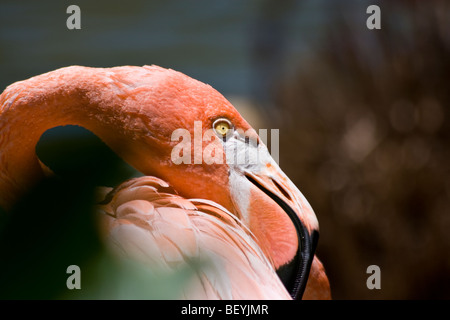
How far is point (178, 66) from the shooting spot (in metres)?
2.89

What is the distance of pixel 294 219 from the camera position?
96 centimetres

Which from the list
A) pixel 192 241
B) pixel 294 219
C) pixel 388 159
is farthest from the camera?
pixel 388 159

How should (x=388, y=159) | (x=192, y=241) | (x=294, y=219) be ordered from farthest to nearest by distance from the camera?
(x=388, y=159) < (x=294, y=219) < (x=192, y=241)

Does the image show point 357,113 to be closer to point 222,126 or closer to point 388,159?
point 388,159

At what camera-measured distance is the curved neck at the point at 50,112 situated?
38.3 inches

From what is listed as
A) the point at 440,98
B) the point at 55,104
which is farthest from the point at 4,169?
the point at 440,98

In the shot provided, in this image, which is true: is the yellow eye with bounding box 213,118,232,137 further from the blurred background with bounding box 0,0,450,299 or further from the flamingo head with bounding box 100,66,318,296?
the blurred background with bounding box 0,0,450,299

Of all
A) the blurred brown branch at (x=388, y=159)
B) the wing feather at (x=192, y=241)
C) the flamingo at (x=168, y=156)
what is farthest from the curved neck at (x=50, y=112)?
the blurred brown branch at (x=388, y=159)

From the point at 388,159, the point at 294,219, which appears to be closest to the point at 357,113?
the point at 388,159

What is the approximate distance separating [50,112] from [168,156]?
0.25 meters

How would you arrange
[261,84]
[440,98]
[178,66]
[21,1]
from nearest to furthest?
[440,98]
[21,1]
[261,84]
[178,66]

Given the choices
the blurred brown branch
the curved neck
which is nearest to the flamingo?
the curved neck

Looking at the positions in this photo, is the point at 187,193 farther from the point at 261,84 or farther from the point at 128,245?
the point at 261,84
